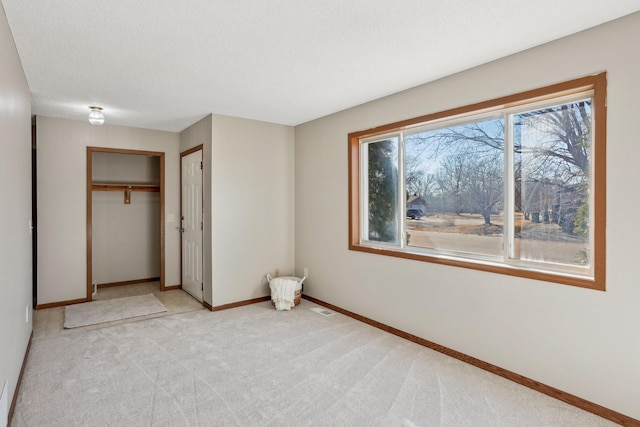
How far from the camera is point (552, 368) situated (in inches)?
95.3

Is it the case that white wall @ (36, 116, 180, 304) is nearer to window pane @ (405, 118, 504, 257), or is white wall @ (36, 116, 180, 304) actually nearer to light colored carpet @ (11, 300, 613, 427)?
light colored carpet @ (11, 300, 613, 427)

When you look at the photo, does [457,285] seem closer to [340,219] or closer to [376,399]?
[376,399]

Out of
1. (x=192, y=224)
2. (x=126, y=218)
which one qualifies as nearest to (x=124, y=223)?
(x=126, y=218)

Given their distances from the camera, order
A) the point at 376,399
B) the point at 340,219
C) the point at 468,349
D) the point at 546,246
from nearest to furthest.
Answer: the point at 376,399, the point at 546,246, the point at 468,349, the point at 340,219

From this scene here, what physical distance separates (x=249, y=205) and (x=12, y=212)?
99.9 inches

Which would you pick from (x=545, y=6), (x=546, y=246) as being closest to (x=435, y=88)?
(x=545, y=6)

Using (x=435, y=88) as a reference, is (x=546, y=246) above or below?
below

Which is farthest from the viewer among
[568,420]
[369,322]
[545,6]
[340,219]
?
[340,219]

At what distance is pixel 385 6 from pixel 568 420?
275 centimetres

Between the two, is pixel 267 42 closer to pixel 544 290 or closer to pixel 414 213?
pixel 414 213

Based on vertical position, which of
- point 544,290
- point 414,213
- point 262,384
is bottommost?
point 262,384

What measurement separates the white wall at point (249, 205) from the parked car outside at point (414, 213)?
6.38ft

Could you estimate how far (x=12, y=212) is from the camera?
2.35m

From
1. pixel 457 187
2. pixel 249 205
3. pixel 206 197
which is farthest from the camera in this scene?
pixel 249 205
